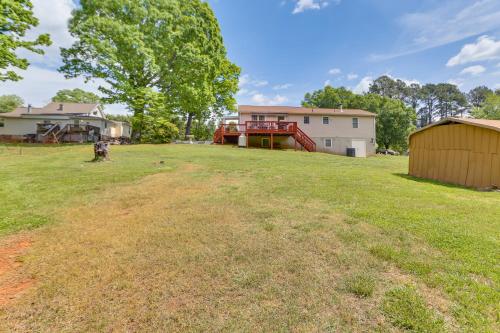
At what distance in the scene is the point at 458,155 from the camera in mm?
10102

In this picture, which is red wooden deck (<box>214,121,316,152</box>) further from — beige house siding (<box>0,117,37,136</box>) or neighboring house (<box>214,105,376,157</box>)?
beige house siding (<box>0,117,37,136</box>)

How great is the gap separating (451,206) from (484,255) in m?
3.00

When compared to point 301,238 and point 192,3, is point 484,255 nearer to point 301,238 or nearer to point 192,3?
point 301,238

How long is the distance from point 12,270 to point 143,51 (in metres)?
20.2

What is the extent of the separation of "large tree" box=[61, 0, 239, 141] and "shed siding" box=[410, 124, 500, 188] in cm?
1866

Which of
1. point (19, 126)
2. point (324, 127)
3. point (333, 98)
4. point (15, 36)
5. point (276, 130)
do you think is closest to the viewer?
point (15, 36)

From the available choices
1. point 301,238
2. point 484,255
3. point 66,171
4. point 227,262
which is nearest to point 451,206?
point 484,255

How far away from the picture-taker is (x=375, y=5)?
14.0 m

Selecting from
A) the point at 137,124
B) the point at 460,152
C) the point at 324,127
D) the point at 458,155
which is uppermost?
the point at 324,127

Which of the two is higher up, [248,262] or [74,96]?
[74,96]

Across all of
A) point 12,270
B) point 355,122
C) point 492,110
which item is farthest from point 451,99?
point 12,270

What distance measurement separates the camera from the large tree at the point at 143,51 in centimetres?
1934

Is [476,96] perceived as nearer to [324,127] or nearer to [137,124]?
[324,127]

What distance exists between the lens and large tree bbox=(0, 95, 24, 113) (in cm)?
5075
